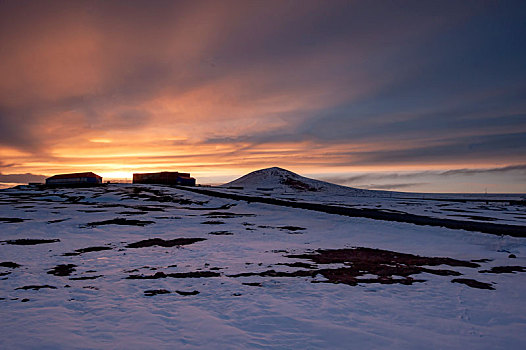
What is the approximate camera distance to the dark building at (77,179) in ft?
364

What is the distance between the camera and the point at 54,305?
32.9ft

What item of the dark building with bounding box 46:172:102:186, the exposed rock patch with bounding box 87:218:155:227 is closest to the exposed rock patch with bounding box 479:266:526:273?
the exposed rock patch with bounding box 87:218:155:227

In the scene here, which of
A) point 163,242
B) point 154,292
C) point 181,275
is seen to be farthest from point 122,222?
point 154,292

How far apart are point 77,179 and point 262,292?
117 m

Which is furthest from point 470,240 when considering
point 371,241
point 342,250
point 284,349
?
point 284,349

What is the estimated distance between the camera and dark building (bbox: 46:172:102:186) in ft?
364

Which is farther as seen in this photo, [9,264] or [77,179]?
[77,179]

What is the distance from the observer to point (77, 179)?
→ 11162cm

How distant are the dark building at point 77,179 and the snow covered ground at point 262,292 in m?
95.8

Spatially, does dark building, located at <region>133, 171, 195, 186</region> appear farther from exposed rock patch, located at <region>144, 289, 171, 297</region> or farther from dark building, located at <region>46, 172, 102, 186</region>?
exposed rock patch, located at <region>144, 289, 171, 297</region>

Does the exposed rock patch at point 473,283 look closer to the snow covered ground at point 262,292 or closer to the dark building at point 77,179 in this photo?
the snow covered ground at point 262,292

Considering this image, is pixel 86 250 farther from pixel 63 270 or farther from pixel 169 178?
pixel 169 178

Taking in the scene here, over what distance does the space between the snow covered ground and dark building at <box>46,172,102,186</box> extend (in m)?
95.8

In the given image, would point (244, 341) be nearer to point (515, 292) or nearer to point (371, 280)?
point (371, 280)
